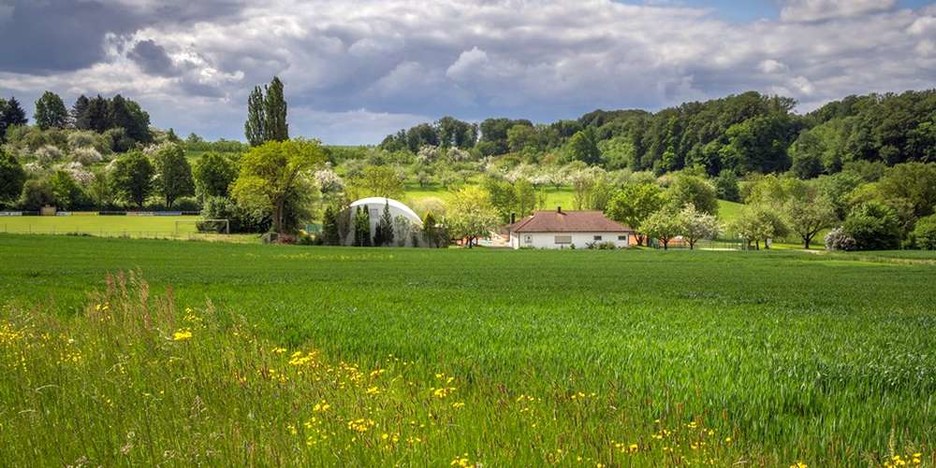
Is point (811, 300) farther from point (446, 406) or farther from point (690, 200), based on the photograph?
point (690, 200)

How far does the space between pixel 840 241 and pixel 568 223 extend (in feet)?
132

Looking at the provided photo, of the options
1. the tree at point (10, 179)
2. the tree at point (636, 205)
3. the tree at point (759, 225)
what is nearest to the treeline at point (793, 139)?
the tree at point (759, 225)

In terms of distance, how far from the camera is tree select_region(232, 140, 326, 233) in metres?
84.2

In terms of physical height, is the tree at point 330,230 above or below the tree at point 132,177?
below

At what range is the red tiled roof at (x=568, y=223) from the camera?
107 metres

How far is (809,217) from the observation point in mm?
107500

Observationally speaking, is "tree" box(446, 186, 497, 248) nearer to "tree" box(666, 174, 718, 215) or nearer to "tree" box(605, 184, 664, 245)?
"tree" box(605, 184, 664, 245)

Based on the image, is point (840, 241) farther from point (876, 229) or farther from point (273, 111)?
point (273, 111)

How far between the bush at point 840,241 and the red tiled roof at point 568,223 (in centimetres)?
2966

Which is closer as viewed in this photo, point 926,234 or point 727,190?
point 926,234

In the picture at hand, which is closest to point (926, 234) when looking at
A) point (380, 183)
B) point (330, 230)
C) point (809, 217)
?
point (809, 217)

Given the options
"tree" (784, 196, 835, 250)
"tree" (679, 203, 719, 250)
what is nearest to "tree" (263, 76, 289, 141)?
"tree" (679, 203, 719, 250)

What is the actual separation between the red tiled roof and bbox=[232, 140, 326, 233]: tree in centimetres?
3780

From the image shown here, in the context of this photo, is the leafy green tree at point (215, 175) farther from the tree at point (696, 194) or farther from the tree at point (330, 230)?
the tree at point (696, 194)
